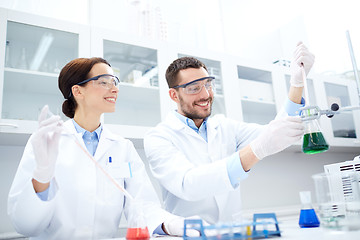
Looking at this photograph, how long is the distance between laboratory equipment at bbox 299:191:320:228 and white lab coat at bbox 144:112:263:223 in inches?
11.3

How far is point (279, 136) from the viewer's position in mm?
1186

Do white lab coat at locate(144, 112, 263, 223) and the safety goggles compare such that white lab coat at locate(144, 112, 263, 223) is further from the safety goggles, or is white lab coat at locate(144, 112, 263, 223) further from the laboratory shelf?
the laboratory shelf

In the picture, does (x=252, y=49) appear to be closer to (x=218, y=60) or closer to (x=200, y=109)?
(x=218, y=60)

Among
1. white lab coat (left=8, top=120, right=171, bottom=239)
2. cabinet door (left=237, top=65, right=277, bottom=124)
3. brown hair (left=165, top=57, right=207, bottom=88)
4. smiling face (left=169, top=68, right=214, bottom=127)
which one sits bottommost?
white lab coat (left=8, top=120, right=171, bottom=239)

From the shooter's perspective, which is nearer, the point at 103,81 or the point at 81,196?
the point at 81,196

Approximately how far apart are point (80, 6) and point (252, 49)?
203cm

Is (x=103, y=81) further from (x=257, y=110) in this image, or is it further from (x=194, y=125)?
(x=257, y=110)

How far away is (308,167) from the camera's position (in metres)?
3.77

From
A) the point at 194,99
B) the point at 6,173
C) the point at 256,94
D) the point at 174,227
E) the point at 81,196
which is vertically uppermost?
the point at 256,94

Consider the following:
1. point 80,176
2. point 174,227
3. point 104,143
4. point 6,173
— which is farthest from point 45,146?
point 6,173

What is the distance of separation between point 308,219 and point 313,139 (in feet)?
0.86

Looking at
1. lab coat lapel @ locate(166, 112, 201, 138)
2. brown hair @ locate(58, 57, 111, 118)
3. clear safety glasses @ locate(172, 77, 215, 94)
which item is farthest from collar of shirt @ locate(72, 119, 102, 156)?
clear safety glasses @ locate(172, 77, 215, 94)

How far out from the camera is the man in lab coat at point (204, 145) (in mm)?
1228

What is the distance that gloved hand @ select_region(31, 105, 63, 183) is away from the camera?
1.12 m
